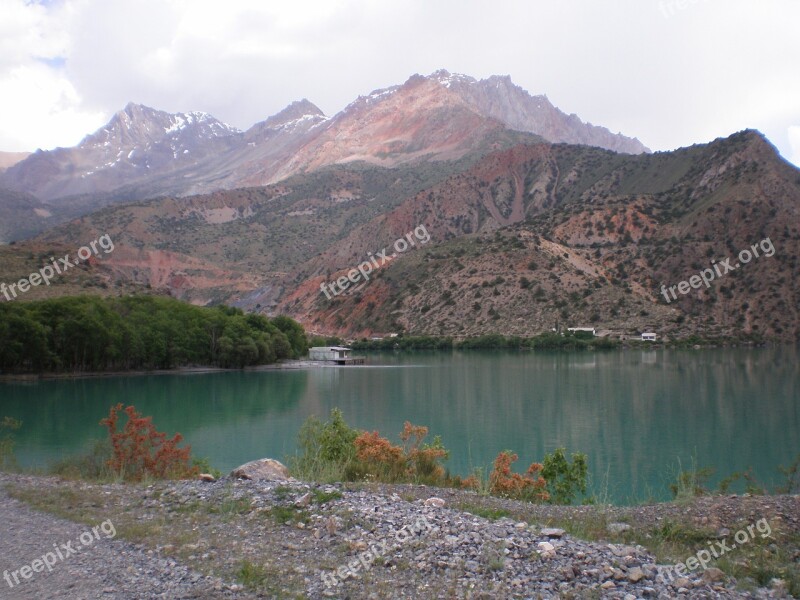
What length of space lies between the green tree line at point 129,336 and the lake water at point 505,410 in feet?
8.93

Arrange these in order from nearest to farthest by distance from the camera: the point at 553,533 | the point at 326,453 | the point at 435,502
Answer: the point at 553,533 < the point at 435,502 < the point at 326,453

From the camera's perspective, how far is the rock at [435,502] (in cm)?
875

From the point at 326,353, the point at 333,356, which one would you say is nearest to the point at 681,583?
the point at 333,356

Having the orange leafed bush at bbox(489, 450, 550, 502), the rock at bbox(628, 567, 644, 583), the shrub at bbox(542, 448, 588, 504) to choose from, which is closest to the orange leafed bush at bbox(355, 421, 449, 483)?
the orange leafed bush at bbox(489, 450, 550, 502)

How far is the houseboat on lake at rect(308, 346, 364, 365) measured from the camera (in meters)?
76.9

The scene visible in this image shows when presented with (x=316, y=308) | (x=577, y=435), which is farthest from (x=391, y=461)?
(x=316, y=308)

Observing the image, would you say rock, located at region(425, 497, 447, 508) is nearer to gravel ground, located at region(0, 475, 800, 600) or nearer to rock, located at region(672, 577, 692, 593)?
gravel ground, located at region(0, 475, 800, 600)

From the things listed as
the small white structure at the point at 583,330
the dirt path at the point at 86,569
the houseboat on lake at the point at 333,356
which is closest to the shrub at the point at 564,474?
the dirt path at the point at 86,569

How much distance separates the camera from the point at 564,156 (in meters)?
→ 141

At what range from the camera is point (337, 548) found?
7129mm

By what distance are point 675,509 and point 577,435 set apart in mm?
18291

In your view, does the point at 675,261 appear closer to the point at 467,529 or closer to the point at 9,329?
the point at 9,329

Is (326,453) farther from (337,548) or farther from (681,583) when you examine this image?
(681,583)

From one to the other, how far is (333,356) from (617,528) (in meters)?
71.1
